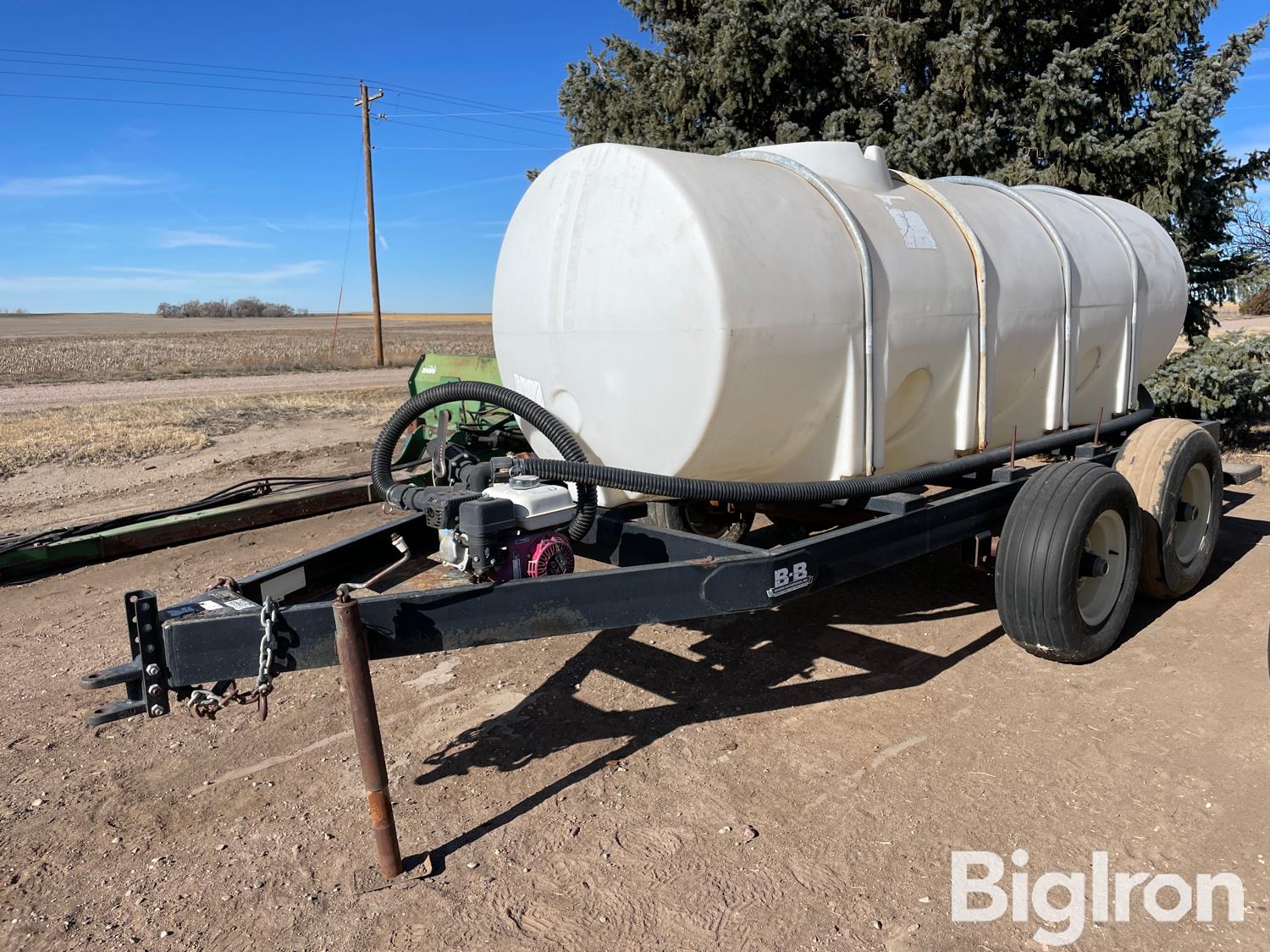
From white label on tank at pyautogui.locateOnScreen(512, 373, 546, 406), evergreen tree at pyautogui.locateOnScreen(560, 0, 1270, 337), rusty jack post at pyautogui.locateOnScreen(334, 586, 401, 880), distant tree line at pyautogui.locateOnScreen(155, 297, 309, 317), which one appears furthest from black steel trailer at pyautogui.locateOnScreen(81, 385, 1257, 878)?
distant tree line at pyautogui.locateOnScreen(155, 297, 309, 317)

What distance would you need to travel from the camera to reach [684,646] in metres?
4.84

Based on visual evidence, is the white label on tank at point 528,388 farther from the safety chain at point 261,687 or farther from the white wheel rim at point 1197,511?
the white wheel rim at point 1197,511

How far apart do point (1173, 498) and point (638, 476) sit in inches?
135

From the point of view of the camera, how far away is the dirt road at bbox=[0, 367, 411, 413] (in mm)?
18406

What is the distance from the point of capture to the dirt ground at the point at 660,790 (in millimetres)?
2791

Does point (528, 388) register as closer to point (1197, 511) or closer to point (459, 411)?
point (459, 411)

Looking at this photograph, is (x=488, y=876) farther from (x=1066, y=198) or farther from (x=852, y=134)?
(x=852, y=134)

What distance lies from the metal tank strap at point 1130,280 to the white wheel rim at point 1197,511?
0.62 m

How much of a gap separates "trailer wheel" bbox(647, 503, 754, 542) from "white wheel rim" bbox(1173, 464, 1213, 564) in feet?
8.58

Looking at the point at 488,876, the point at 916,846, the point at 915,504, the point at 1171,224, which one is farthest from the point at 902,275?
the point at 1171,224

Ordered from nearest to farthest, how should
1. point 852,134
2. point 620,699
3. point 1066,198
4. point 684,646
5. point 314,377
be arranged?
point 620,699
point 684,646
point 1066,198
point 852,134
point 314,377

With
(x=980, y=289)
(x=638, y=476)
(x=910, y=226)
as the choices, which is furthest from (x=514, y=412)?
(x=980, y=289)

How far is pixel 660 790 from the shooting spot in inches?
137

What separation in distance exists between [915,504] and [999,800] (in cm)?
130
